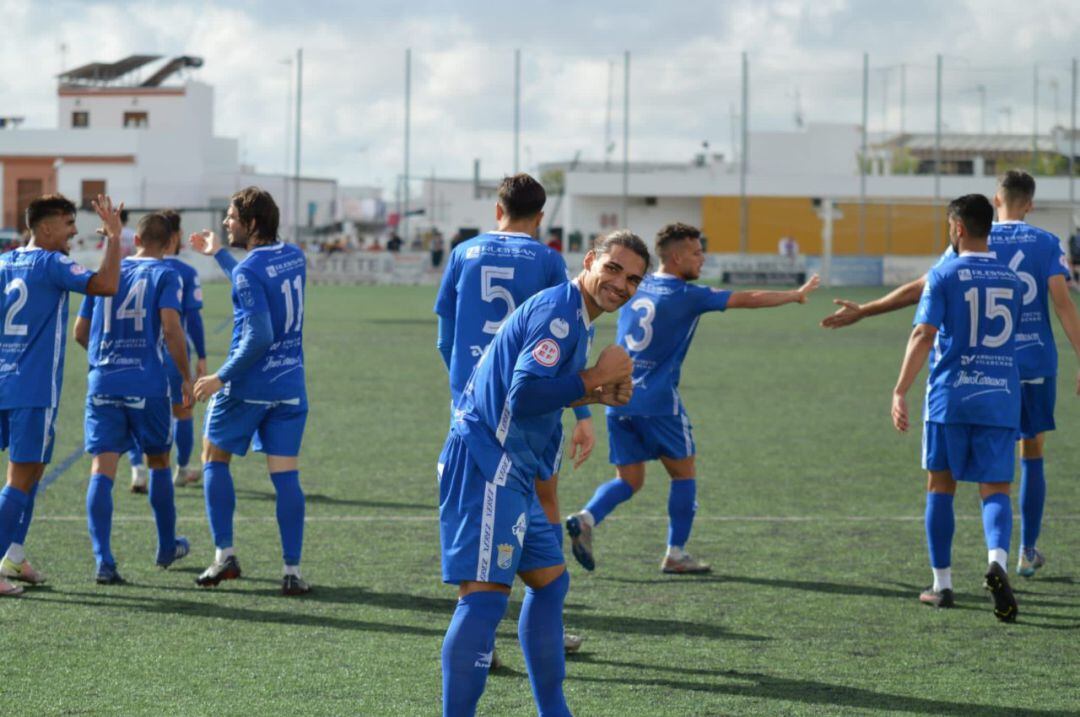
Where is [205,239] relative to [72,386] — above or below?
above

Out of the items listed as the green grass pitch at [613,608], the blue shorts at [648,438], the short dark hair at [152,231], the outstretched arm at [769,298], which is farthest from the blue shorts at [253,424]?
the outstretched arm at [769,298]

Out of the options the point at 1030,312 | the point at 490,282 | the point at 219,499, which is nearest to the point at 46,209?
the point at 219,499

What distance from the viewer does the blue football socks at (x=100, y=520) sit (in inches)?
295

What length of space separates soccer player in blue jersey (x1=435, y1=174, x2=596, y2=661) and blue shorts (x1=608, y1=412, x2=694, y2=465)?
174cm

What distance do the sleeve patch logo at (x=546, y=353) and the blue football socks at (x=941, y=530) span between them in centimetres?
349

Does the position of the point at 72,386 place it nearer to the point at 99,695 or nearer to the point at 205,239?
the point at 205,239

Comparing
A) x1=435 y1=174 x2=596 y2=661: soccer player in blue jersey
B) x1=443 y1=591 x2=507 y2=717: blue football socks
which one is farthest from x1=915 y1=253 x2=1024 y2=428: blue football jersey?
x1=443 y1=591 x2=507 y2=717: blue football socks

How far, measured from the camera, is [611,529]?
364 inches

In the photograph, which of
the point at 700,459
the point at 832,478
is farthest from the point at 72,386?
the point at 832,478

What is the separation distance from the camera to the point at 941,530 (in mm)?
7219

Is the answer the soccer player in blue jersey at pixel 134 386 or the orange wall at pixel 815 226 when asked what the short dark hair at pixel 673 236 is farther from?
the orange wall at pixel 815 226

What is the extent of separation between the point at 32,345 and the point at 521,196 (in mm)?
2614

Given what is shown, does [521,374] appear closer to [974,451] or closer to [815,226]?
→ [974,451]

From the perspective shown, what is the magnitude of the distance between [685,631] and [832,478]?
4.87 m
